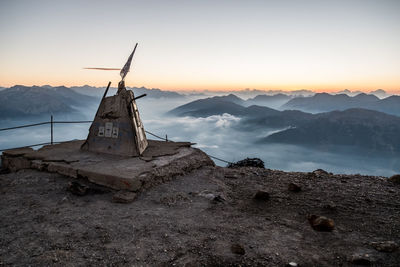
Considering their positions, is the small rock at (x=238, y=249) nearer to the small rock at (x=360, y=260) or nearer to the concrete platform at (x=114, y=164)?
the small rock at (x=360, y=260)

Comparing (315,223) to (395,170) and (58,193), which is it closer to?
(58,193)

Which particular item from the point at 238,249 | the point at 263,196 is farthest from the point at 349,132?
the point at 238,249

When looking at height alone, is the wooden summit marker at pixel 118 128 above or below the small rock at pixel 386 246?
above

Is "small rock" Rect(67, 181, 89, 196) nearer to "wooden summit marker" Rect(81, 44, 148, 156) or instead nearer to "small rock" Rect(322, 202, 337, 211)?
"wooden summit marker" Rect(81, 44, 148, 156)

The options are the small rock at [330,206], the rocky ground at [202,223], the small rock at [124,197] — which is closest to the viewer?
the rocky ground at [202,223]

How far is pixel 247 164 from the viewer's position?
33.9 feet

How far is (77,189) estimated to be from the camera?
5609mm

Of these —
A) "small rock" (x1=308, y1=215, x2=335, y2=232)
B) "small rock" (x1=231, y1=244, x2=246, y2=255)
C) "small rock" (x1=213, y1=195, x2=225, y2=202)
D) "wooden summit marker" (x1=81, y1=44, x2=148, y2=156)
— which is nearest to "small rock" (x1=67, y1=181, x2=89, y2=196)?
"wooden summit marker" (x1=81, y1=44, x2=148, y2=156)

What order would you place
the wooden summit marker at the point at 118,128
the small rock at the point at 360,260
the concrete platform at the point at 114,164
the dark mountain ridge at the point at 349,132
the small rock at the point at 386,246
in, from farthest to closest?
the dark mountain ridge at the point at 349,132 → the wooden summit marker at the point at 118,128 → the concrete platform at the point at 114,164 → the small rock at the point at 386,246 → the small rock at the point at 360,260

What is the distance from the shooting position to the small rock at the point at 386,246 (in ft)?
11.6

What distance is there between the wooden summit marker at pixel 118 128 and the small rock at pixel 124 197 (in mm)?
2306

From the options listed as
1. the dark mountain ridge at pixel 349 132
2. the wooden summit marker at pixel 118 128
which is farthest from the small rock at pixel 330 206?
the dark mountain ridge at pixel 349 132

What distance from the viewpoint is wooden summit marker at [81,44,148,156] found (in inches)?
307

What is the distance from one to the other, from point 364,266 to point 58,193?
6.16m
